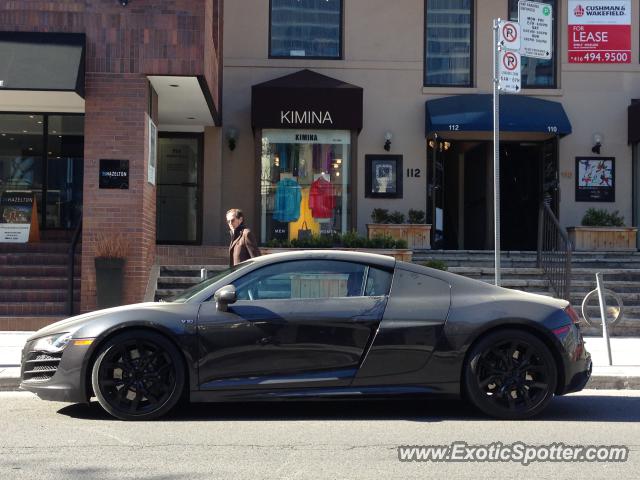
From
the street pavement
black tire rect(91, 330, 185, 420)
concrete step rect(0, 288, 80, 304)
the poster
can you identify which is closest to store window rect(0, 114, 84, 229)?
the poster

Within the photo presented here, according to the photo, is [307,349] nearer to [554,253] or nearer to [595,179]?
[554,253]

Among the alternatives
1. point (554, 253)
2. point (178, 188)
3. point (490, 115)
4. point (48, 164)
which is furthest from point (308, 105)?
point (554, 253)

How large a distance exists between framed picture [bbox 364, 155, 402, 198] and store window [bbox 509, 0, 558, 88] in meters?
3.19

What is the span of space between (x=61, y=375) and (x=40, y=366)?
263 millimetres

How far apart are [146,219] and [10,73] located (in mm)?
2759

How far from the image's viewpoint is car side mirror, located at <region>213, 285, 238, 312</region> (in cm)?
662

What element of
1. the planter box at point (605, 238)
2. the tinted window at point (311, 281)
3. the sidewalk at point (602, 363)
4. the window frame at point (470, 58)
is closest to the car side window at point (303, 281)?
A: the tinted window at point (311, 281)

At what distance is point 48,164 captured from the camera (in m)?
15.8

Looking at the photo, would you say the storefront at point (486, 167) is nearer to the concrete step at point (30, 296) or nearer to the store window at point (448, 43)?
the store window at point (448, 43)

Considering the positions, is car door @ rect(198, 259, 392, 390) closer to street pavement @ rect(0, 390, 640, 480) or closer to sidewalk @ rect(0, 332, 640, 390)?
street pavement @ rect(0, 390, 640, 480)

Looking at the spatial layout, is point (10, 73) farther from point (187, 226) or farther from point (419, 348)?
point (419, 348)

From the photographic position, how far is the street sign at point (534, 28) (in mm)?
10336

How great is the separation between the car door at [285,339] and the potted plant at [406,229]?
9.28 meters

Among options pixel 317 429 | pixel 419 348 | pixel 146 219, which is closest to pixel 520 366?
pixel 419 348
